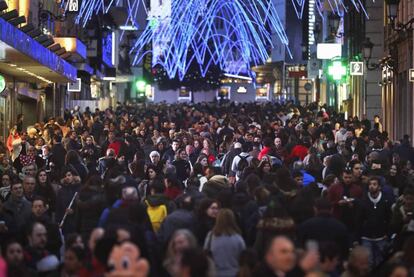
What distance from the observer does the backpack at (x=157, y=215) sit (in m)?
14.9

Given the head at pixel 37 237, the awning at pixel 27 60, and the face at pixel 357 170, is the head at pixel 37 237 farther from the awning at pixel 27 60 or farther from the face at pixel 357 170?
the awning at pixel 27 60

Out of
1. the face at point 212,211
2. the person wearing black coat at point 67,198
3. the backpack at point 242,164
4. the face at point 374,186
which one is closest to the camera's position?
the face at point 212,211

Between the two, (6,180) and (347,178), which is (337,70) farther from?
(347,178)

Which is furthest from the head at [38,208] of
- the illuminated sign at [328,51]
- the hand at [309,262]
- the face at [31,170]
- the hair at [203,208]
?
the illuminated sign at [328,51]

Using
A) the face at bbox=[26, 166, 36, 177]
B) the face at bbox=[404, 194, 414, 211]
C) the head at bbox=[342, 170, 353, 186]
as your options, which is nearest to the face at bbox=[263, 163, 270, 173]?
the head at bbox=[342, 170, 353, 186]

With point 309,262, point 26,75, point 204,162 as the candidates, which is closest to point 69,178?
point 204,162

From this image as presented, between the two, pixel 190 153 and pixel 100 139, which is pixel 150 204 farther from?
pixel 100 139

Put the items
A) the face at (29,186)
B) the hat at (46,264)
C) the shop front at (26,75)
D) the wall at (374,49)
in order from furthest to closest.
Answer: the wall at (374,49) → the shop front at (26,75) → the face at (29,186) → the hat at (46,264)

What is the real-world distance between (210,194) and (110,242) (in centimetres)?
516

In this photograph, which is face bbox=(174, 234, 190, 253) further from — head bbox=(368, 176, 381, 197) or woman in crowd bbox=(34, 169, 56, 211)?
woman in crowd bbox=(34, 169, 56, 211)

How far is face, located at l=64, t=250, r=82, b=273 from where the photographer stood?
11.3 meters

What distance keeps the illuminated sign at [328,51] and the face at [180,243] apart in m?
47.1

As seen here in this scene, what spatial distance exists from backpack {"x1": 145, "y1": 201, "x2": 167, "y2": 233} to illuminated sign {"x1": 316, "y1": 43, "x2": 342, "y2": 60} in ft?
142

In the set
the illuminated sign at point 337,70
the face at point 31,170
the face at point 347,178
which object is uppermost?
the illuminated sign at point 337,70
